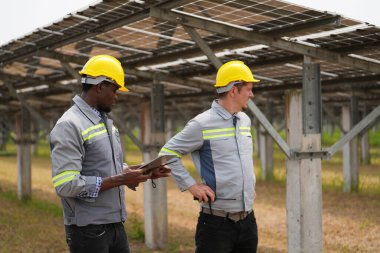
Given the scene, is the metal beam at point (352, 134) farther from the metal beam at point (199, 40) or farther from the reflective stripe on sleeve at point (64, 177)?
the reflective stripe on sleeve at point (64, 177)

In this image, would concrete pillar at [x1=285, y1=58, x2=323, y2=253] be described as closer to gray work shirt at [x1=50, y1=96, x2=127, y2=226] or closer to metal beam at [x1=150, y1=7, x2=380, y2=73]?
metal beam at [x1=150, y1=7, x2=380, y2=73]

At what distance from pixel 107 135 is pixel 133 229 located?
5.68 metres

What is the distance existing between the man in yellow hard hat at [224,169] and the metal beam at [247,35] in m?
1.33

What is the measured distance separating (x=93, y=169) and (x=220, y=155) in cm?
92

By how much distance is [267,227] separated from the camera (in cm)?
906


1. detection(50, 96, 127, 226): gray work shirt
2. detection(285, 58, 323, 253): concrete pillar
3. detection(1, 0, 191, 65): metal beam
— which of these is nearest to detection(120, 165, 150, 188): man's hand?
detection(50, 96, 127, 226): gray work shirt

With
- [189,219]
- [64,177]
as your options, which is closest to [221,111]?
[64,177]

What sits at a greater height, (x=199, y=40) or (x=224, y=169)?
(x=199, y=40)

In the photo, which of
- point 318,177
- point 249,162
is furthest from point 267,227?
point 249,162

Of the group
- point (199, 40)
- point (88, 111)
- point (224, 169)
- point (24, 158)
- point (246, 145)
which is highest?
point (199, 40)

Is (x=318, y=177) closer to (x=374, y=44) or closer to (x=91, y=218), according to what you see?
(x=374, y=44)

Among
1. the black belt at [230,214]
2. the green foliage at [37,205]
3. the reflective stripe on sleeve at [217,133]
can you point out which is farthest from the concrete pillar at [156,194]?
the black belt at [230,214]

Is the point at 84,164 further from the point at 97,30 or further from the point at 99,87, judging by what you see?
the point at 97,30

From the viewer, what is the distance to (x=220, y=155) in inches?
140
